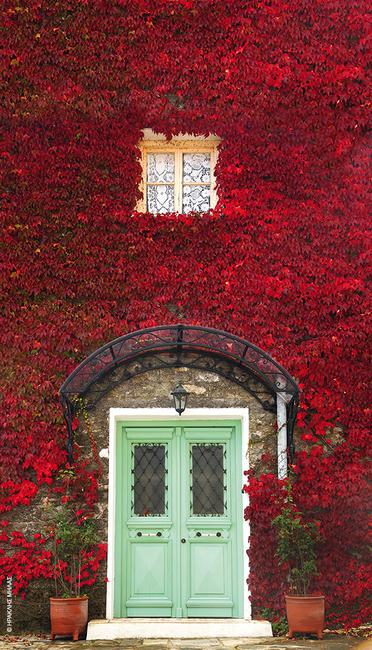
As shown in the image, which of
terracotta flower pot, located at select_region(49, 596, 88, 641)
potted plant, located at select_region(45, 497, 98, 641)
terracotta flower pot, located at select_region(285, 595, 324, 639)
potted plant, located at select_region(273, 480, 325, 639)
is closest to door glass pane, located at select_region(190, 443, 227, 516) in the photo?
potted plant, located at select_region(273, 480, 325, 639)

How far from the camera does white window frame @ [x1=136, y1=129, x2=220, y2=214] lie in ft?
31.8

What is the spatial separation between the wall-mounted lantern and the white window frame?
240 centimetres

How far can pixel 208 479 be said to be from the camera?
29.2ft

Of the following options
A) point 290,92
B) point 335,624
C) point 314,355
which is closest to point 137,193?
point 290,92

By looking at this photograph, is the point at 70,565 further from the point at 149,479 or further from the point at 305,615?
the point at 305,615

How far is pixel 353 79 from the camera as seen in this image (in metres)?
9.63

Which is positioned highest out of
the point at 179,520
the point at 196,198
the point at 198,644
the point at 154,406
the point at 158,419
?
the point at 196,198

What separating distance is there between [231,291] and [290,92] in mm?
2639

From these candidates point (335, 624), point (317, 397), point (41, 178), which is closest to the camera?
point (335, 624)

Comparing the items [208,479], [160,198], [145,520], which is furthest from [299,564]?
[160,198]

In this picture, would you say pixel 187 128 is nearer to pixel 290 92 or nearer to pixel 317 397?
pixel 290 92

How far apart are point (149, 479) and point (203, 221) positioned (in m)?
3.10

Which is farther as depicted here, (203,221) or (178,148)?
(178,148)

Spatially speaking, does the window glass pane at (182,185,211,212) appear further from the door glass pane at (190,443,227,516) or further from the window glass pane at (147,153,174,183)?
the door glass pane at (190,443,227,516)
